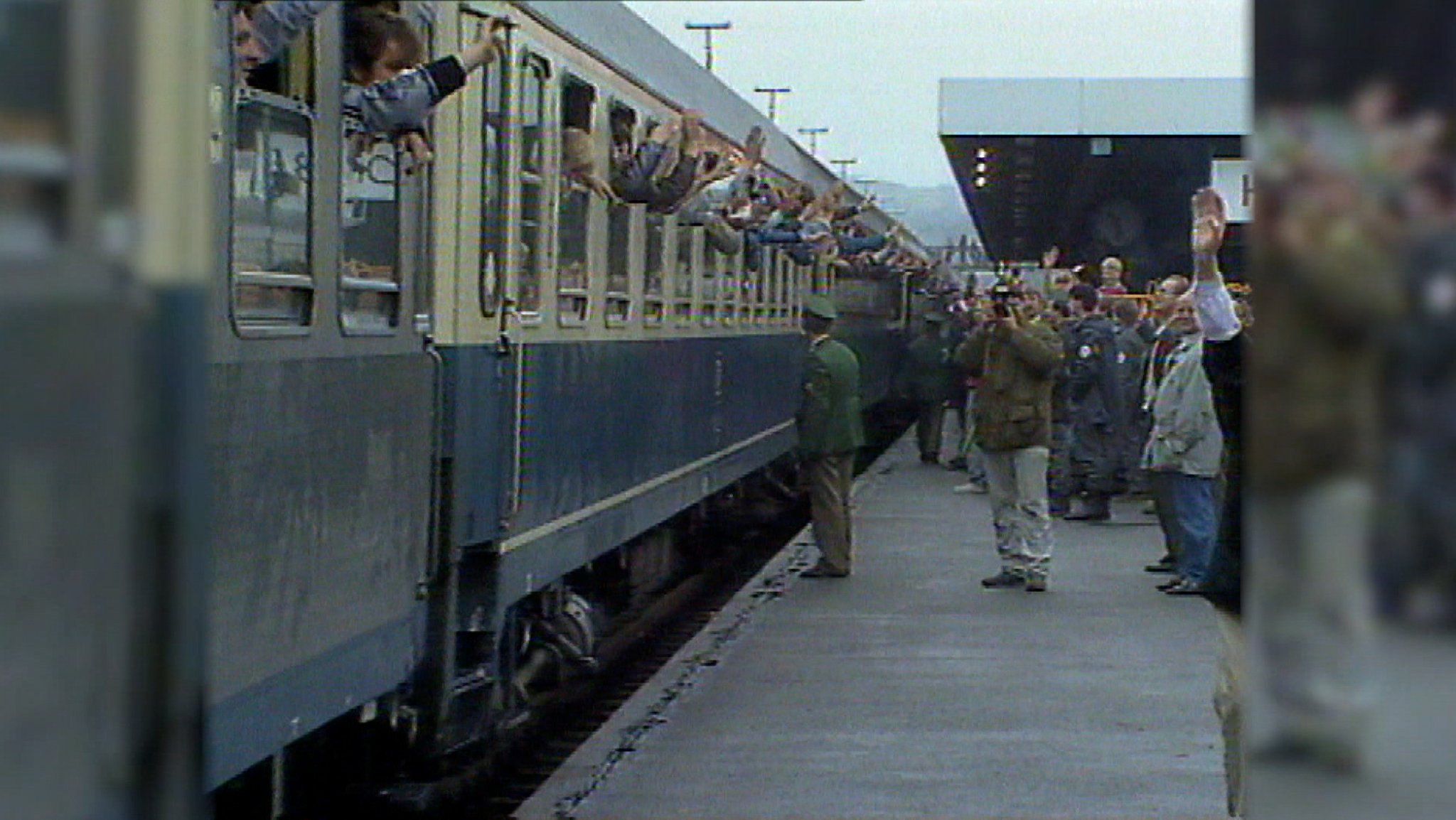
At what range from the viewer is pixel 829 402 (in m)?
14.9

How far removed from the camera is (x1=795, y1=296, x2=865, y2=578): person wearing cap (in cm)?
1466

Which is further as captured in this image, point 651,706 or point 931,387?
point 931,387

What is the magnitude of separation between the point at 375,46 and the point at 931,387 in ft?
61.1

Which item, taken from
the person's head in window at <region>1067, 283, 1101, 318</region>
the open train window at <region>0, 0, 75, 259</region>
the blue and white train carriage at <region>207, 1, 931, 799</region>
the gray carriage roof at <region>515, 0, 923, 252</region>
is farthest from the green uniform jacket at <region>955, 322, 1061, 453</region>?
the open train window at <region>0, 0, 75, 259</region>

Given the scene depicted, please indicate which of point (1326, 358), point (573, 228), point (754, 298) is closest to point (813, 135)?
point (754, 298)

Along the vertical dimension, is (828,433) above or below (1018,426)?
below

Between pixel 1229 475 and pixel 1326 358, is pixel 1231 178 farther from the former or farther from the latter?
pixel 1326 358

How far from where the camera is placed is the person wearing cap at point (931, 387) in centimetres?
2555

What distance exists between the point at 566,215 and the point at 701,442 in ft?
13.7

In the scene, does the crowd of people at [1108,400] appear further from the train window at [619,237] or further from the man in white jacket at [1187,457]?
the train window at [619,237]

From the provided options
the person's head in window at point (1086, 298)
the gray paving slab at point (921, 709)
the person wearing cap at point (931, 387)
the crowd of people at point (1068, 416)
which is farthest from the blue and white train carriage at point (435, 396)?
the person wearing cap at point (931, 387)

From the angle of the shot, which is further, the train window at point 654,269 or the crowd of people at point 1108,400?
the crowd of people at point 1108,400

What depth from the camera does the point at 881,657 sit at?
11.4m

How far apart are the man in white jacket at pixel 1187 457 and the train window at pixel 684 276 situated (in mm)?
2595
